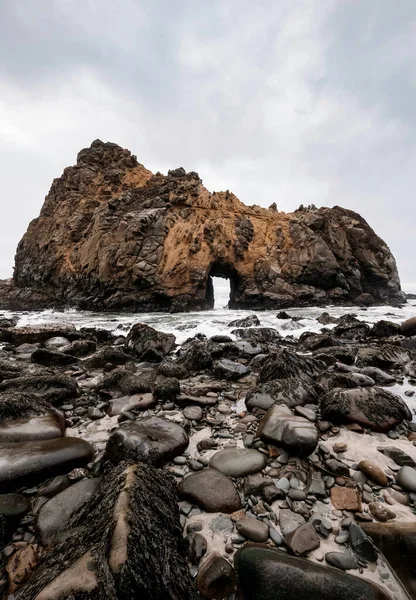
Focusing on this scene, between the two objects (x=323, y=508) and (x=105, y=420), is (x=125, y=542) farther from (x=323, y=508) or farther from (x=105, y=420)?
(x=105, y=420)

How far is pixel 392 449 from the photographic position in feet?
8.70

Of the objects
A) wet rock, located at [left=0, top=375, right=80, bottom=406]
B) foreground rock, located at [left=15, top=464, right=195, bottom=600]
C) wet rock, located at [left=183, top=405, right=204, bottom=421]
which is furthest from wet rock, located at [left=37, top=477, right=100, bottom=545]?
wet rock, located at [left=0, top=375, right=80, bottom=406]

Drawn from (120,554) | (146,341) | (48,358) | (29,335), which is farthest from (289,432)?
(29,335)

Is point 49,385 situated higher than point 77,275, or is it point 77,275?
point 77,275

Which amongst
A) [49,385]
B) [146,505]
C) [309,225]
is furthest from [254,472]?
[309,225]

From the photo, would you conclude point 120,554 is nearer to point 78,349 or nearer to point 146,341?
point 146,341

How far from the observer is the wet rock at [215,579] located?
1.39 meters

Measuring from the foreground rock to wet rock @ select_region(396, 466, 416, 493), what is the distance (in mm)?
1843

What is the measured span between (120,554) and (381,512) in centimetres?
180

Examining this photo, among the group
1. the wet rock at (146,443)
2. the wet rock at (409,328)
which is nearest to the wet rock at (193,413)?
the wet rock at (146,443)

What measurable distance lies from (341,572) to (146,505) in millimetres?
1126

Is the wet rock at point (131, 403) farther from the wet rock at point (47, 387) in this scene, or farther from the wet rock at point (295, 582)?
the wet rock at point (295, 582)

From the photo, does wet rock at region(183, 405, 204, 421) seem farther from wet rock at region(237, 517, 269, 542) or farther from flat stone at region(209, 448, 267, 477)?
wet rock at region(237, 517, 269, 542)

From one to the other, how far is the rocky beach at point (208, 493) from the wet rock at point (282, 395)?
2 cm
